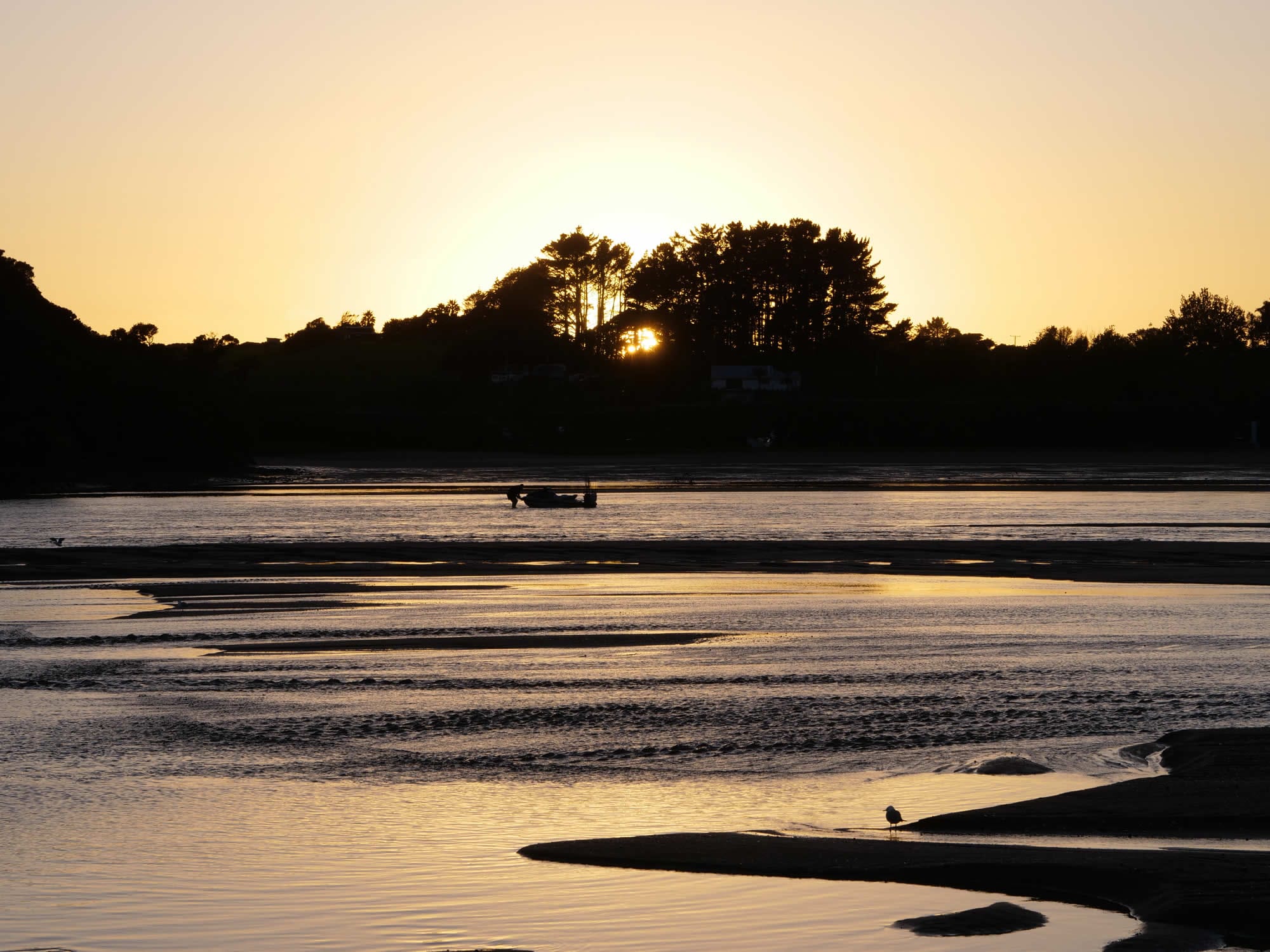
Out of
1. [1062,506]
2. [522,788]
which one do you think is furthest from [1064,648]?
[1062,506]

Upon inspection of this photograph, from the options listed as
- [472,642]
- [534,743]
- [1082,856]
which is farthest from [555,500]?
[1082,856]

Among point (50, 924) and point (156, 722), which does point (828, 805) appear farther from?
point (156, 722)

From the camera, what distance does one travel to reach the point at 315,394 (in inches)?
5965

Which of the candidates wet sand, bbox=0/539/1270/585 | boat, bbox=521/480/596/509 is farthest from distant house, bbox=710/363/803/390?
wet sand, bbox=0/539/1270/585

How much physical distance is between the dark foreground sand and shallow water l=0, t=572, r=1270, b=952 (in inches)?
9.4

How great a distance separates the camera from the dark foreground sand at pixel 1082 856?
8.15 m

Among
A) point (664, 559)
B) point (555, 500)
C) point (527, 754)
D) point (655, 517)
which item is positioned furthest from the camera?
point (555, 500)

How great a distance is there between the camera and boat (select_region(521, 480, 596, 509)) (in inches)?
2330

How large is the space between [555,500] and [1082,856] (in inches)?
1992

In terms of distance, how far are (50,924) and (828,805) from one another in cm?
550

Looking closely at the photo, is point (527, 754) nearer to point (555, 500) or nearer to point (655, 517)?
point (655, 517)

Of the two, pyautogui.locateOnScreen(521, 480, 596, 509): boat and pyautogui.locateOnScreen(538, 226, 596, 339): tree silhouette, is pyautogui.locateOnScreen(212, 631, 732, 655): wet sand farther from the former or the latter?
pyautogui.locateOnScreen(538, 226, 596, 339): tree silhouette

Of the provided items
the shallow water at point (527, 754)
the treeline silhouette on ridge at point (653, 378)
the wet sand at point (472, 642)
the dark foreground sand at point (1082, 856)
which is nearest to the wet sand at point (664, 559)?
the shallow water at point (527, 754)

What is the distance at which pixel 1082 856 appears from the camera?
9.16 meters
